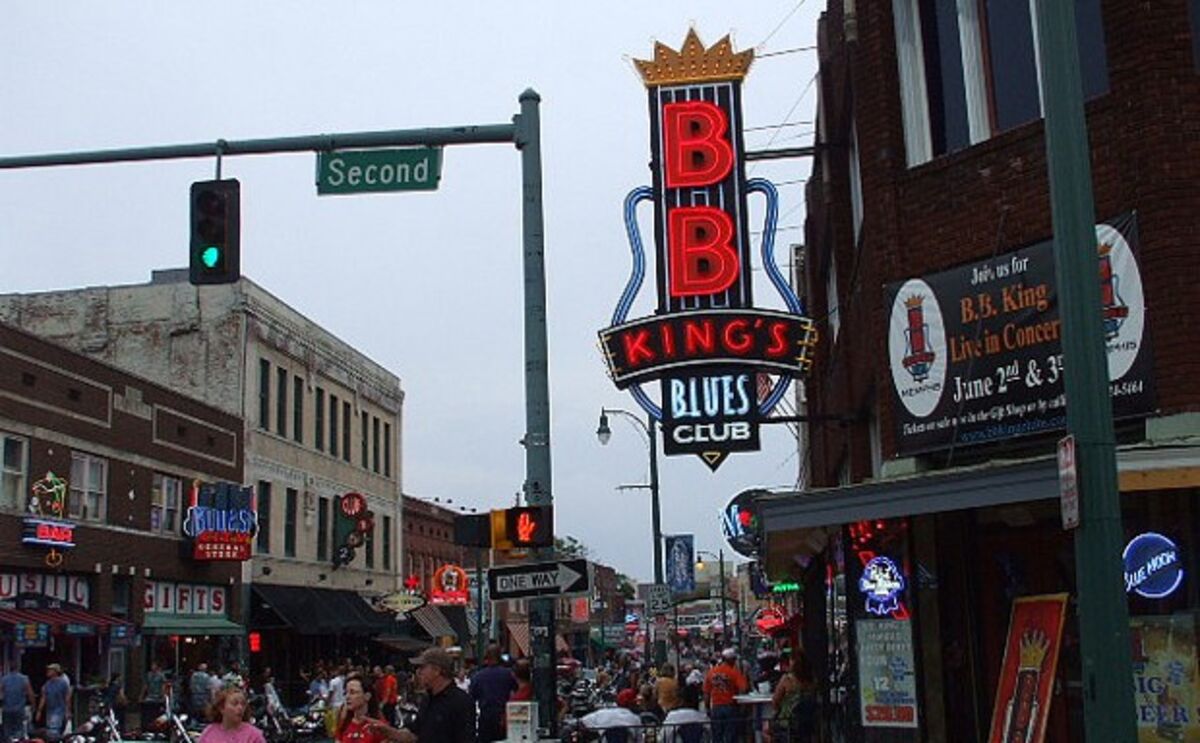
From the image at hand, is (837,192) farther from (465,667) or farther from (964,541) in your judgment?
(465,667)

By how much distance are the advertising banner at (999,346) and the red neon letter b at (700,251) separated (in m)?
4.62

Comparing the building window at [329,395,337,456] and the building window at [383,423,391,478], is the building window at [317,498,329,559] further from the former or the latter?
the building window at [383,423,391,478]

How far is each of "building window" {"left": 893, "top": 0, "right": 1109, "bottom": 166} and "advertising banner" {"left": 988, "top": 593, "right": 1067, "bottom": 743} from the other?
14.7ft

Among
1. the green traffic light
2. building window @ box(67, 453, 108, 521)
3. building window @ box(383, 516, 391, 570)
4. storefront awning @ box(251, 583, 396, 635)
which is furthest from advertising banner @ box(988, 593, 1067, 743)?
building window @ box(383, 516, 391, 570)

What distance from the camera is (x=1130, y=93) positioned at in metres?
11.4

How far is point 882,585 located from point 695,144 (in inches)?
285

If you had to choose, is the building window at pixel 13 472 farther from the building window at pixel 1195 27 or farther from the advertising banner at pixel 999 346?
the building window at pixel 1195 27

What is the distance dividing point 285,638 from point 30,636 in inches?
614

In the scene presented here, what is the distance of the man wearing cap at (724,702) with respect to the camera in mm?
16922

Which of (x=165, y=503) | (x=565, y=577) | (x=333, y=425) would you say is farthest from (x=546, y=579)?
(x=333, y=425)

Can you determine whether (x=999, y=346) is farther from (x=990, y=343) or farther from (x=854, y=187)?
(x=854, y=187)

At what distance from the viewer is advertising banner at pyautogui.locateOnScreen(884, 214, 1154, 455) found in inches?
436

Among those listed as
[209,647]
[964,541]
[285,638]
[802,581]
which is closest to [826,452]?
[802,581]

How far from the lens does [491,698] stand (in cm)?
1595
